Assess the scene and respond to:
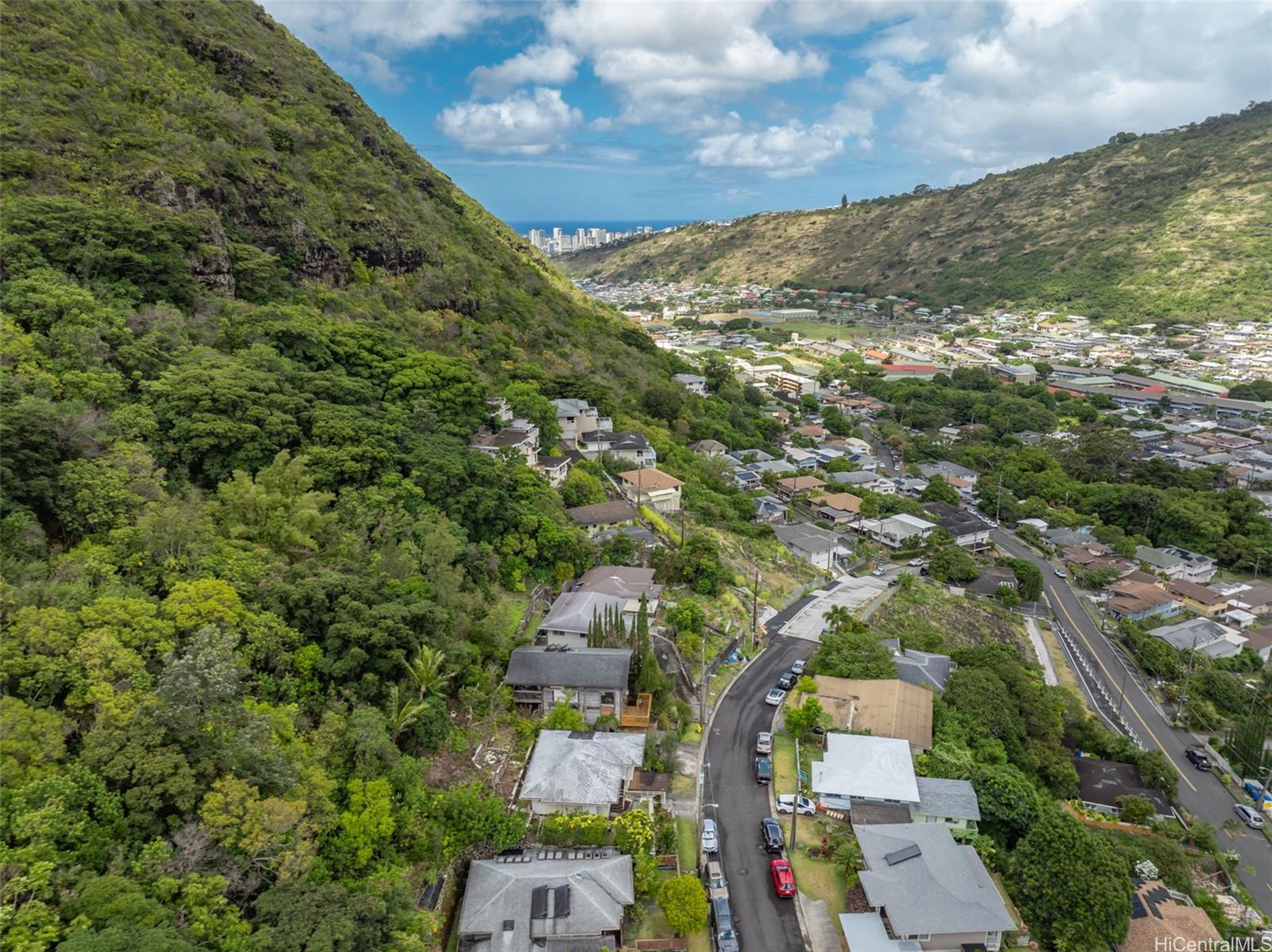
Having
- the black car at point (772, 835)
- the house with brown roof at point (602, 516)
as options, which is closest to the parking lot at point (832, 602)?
the house with brown roof at point (602, 516)

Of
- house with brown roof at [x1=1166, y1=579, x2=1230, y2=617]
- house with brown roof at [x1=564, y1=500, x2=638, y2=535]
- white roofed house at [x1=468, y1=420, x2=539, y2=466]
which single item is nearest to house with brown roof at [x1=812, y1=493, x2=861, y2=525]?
house with brown roof at [x1=1166, y1=579, x2=1230, y2=617]

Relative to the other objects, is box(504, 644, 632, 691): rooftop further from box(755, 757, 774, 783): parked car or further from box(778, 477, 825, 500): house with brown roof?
box(778, 477, 825, 500): house with brown roof

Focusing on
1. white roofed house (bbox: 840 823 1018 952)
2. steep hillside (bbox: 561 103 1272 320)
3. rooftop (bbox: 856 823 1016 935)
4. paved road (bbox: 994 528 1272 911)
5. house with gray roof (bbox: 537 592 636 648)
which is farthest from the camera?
steep hillside (bbox: 561 103 1272 320)

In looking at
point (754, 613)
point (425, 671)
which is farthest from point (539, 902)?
point (754, 613)

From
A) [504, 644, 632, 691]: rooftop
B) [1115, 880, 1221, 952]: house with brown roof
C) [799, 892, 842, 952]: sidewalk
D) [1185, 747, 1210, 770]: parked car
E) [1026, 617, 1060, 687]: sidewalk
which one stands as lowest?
[1185, 747, 1210, 770]: parked car

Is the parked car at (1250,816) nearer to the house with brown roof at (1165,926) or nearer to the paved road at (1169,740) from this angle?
the paved road at (1169,740)

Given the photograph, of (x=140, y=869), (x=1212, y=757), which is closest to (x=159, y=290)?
(x=140, y=869)
